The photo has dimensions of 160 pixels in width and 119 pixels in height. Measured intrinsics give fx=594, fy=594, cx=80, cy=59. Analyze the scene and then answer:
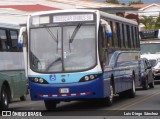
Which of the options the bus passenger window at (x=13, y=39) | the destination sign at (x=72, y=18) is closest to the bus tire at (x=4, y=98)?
the bus passenger window at (x=13, y=39)

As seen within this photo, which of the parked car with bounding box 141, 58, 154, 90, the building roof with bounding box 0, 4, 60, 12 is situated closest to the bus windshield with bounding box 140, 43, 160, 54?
the parked car with bounding box 141, 58, 154, 90

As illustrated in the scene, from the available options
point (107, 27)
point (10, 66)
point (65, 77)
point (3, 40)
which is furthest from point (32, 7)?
point (65, 77)

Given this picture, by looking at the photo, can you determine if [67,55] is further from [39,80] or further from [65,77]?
[39,80]

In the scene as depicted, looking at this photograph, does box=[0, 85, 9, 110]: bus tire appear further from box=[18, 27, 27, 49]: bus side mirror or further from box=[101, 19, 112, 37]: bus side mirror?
box=[101, 19, 112, 37]: bus side mirror

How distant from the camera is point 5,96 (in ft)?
68.8

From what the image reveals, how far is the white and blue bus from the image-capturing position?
18.6 m

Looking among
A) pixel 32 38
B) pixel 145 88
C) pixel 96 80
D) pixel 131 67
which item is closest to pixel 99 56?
pixel 96 80

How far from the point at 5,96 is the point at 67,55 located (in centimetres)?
336

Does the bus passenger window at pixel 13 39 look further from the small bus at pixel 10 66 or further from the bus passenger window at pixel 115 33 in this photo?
the bus passenger window at pixel 115 33

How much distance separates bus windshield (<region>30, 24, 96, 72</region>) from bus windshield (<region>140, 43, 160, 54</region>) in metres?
20.2

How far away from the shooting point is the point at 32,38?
1917cm

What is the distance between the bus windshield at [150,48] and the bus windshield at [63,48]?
20.2 metres

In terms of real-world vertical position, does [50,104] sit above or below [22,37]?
below

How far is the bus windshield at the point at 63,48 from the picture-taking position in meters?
18.8
